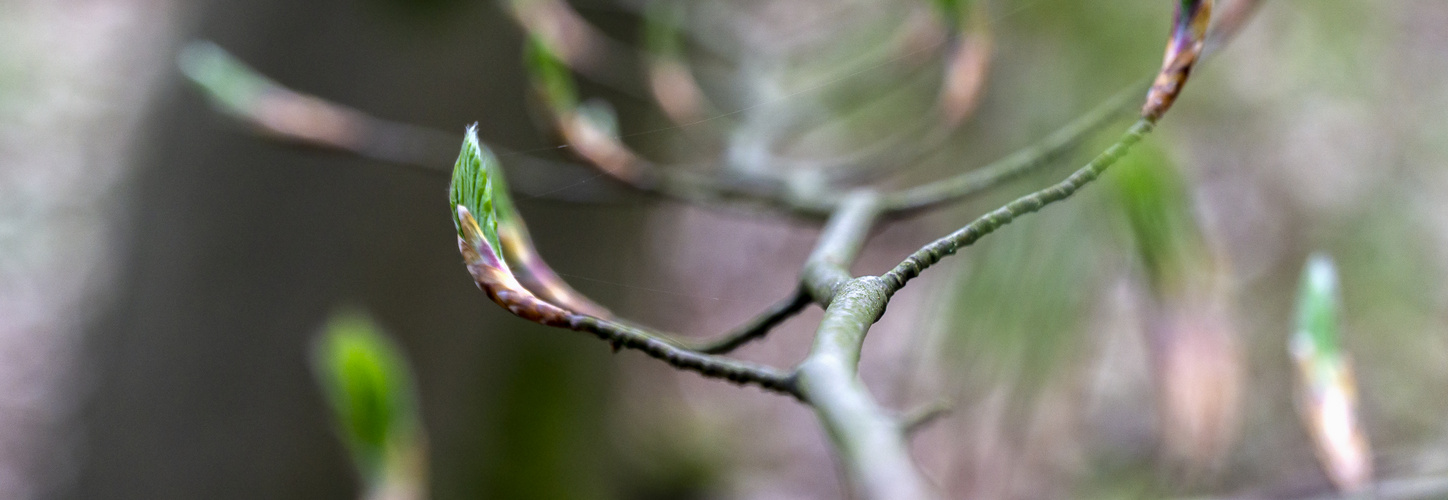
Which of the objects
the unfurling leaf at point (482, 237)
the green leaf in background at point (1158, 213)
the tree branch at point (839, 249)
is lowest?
the unfurling leaf at point (482, 237)

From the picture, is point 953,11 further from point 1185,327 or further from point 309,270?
point 309,270

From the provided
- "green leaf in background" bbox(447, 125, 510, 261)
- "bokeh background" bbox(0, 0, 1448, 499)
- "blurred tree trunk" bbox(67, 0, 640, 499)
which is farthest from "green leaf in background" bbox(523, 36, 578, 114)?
"blurred tree trunk" bbox(67, 0, 640, 499)

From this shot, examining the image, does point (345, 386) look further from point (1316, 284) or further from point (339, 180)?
point (339, 180)

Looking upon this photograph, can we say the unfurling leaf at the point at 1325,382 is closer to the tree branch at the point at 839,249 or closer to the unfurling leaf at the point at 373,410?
the tree branch at the point at 839,249

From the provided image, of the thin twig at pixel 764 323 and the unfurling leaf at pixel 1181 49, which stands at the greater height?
the unfurling leaf at pixel 1181 49

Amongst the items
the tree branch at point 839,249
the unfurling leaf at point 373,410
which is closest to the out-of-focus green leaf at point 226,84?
the unfurling leaf at point 373,410

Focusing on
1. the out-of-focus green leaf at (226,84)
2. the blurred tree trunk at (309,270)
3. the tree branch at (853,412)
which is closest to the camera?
the tree branch at (853,412)

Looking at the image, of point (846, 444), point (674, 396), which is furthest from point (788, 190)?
point (674, 396)
